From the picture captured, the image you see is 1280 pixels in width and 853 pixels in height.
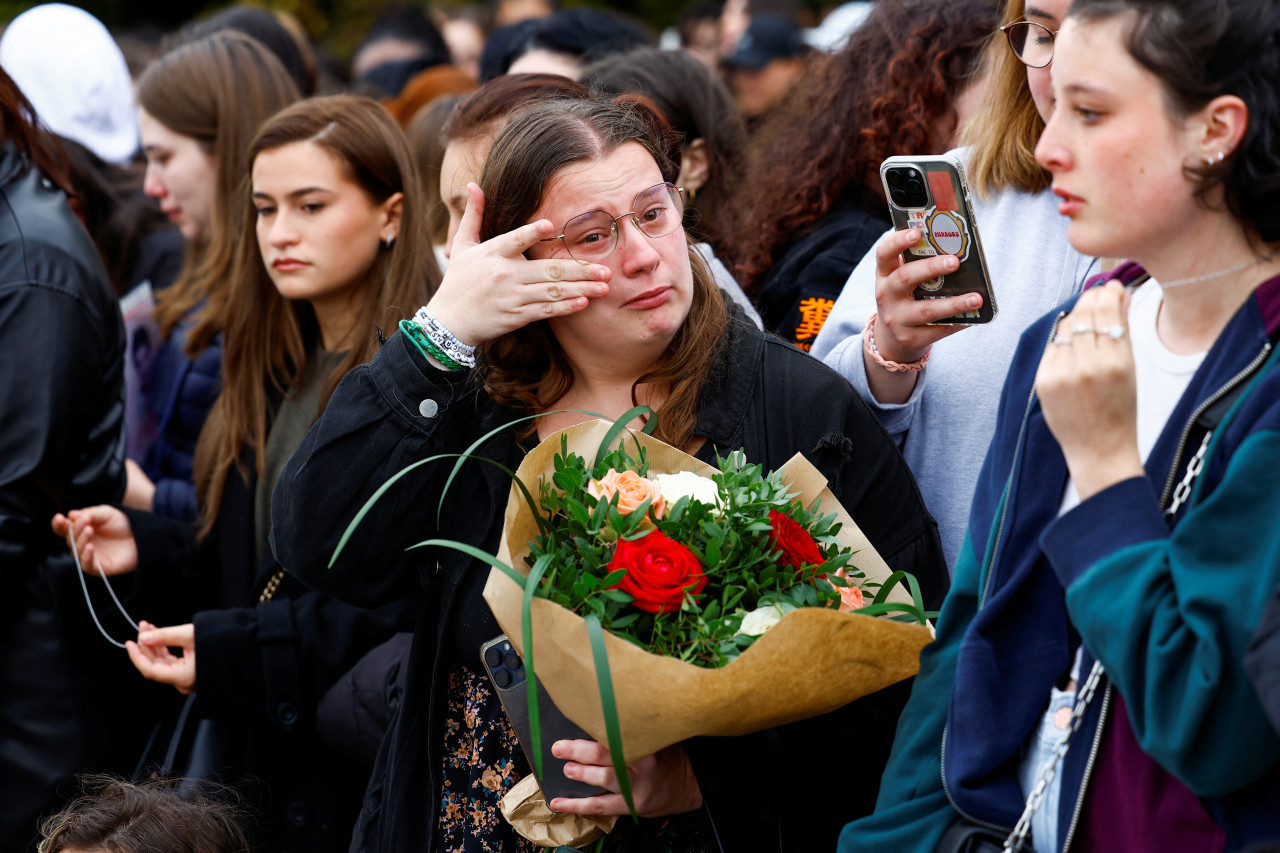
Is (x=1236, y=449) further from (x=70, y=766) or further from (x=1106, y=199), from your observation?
(x=70, y=766)

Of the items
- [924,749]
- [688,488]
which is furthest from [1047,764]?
[688,488]

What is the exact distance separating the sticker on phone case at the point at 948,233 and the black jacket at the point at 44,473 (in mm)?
2198

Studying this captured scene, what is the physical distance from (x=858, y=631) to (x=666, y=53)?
9.25 ft

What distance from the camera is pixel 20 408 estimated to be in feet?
10.1

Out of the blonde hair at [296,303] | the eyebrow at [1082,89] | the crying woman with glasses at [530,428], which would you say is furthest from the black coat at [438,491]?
the blonde hair at [296,303]

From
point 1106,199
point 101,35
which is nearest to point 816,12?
point 101,35

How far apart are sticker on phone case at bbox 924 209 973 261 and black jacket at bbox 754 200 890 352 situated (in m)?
0.81

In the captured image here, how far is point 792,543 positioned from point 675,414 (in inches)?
19.5

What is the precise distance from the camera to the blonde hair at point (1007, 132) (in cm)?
249

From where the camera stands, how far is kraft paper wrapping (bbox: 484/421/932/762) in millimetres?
1733

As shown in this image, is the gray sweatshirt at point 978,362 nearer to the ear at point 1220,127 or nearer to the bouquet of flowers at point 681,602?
the bouquet of flowers at point 681,602

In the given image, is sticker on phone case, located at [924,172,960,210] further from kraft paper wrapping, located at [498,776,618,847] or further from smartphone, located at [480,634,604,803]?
kraft paper wrapping, located at [498,776,618,847]

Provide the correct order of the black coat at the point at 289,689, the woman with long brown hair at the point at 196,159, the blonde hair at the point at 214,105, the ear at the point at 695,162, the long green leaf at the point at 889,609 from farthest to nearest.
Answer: the blonde hair at the point at 214,105 → the woman with long brown hair at the point at 196,159 → the ear at the point at 695,162 → the black coat at the point at 289,689 → the long green leaf at the point at 889,609

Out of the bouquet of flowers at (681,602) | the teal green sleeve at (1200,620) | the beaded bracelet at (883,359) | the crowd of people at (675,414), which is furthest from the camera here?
the beaded bracelet at (883,359)
